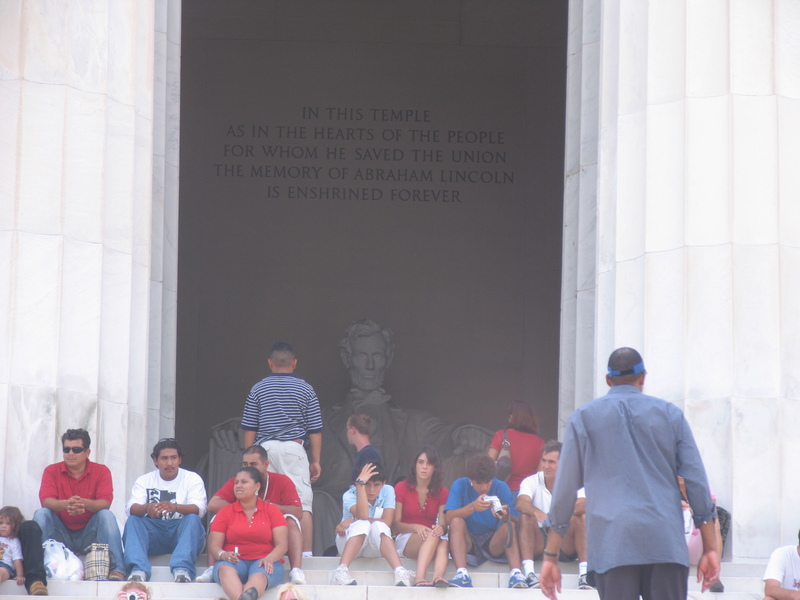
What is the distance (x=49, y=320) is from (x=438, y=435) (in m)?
7.44

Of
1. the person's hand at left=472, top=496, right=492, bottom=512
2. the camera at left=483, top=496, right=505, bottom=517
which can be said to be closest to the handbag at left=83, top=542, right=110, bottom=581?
the person's hand at left=472, top=496, right=492, bottom=512

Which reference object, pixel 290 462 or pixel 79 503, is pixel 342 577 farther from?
pixel 79 503

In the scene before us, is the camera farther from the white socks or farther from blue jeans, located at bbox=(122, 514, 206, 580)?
blue jeans, located at bbox=(122, 514, 206, 580)

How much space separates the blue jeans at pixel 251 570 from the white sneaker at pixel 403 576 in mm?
838

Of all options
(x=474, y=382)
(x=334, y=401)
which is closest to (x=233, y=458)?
(x=334, y=401)

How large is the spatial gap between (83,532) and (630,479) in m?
5.22

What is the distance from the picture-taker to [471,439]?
59.2ft

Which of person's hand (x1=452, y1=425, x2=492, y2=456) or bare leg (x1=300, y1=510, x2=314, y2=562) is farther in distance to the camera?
person's hand (x1=452, y1=425, x2=492, y2=456)

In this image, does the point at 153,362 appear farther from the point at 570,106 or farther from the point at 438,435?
the point at 438,435

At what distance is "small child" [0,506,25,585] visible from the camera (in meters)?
10.1

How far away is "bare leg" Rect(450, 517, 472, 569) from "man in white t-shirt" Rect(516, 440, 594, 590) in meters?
0.46

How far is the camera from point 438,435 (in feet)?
61.5

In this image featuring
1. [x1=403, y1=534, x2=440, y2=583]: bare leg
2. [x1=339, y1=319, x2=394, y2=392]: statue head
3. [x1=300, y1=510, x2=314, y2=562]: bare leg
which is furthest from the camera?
[x1=339, y1=319, x2=394, y2=392]: statue head

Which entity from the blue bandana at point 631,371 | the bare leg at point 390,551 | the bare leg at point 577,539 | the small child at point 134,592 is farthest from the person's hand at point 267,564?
the blue bandana at point 631,371
